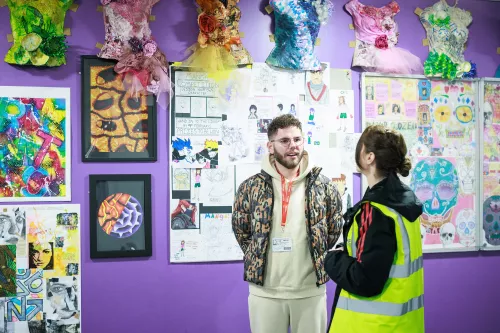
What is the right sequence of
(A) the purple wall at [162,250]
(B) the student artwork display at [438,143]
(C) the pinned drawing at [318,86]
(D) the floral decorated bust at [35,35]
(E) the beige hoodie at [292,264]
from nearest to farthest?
(E) the beige hoodie at [292,264] → (D) the floral decorated bust at [35,35] → (A) the purple wall at [162,250] → (C) the pinned drawing at [318,86] → (B) the student artwork display at [438,143]

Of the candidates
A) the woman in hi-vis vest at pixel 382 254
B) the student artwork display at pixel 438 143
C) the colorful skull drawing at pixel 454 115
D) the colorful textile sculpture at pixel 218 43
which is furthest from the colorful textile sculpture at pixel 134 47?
the colorful skull drawing at pixel 454 115

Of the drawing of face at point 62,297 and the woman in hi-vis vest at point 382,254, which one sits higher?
the woman in hi-vis vest at point 382,254

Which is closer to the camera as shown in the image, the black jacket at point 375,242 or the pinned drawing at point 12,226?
the black jacket at point 375,242

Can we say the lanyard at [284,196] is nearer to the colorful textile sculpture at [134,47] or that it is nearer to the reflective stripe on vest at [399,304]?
the reflective stripe on vest at [399,304]

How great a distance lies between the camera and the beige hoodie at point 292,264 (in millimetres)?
2516

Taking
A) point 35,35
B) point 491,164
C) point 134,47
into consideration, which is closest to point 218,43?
point 134,47

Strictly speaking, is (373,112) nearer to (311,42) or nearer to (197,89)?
(311,42)

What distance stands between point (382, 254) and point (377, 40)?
6.91 ft

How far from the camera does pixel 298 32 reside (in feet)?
10.5

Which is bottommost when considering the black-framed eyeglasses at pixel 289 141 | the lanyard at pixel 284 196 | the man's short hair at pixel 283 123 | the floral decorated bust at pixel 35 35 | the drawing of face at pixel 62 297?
the drawing of face at pixel 62 297

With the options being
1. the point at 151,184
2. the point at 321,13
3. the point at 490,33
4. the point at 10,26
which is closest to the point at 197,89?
the point at 151,184

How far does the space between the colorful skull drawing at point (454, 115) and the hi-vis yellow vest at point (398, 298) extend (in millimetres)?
1992

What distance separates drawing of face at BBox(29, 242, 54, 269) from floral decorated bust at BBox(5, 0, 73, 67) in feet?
3.52

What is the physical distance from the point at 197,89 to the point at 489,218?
2300mm
